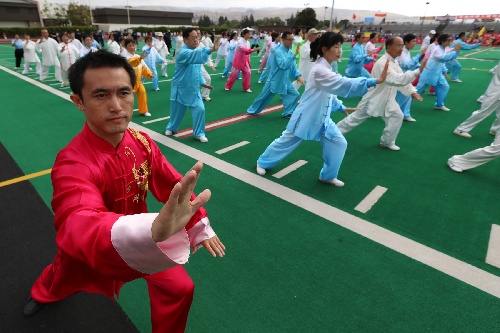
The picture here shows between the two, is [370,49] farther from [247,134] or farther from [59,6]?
[59,6]

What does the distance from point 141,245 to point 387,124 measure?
5.11 metres

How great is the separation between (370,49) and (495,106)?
7.34m

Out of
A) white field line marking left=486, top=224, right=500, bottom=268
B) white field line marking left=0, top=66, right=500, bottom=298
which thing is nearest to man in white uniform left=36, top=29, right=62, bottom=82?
white field line marking left=0, top=66, right=500, bottom=298

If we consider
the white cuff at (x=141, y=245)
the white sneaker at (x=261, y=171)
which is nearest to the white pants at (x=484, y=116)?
the white sneaker at (x=261, y=171)

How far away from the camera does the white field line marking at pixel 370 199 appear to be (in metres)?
3.44

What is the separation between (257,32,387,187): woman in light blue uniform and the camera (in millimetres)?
3350

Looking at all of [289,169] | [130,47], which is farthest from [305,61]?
[289,169]

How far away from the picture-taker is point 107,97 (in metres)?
1.32

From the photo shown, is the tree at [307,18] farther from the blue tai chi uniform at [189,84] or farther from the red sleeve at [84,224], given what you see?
the red sleeve at [84,224]

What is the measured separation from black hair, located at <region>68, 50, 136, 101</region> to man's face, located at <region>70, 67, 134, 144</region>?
27 mm

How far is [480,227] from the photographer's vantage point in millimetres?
3156

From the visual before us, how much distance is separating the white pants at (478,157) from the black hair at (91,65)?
14.9 ft

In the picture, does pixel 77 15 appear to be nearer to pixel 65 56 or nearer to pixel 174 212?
pixel 65 56

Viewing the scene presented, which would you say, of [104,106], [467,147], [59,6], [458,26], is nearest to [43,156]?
[104,106]
